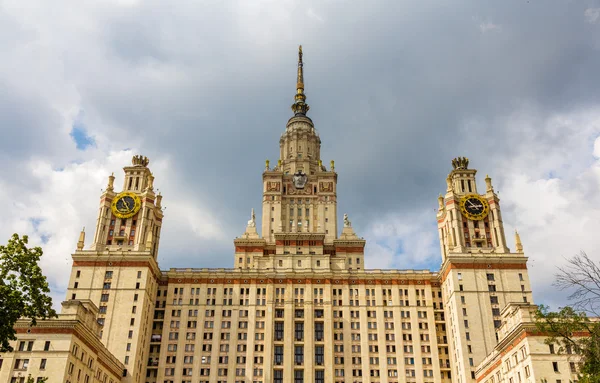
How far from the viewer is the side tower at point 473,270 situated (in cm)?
10638

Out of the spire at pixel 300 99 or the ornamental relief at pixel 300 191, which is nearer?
the ornamental relief at pixel 300 191

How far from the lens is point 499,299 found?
110m

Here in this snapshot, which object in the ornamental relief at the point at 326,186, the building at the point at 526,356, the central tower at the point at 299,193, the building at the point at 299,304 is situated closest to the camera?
the building at the point at 526,356

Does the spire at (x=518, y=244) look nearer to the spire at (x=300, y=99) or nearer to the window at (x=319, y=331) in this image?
the window at (x=319, y=331)

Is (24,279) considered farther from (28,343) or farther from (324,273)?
(324,273)

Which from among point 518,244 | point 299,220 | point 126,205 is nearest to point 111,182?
point 126,205

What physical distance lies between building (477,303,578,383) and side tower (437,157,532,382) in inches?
562

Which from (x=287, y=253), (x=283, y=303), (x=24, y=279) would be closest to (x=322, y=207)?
(x=287, y=253)

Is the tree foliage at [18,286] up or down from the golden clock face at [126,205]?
down

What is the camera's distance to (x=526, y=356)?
78.1 m

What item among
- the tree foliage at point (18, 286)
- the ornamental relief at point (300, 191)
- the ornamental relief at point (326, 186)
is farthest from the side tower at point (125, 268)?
the tree foliage at point (18, 286)

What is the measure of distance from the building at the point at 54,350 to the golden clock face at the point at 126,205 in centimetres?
3985

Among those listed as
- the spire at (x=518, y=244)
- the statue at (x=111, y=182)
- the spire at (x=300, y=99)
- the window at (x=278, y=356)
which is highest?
the spire at (x=300, y=99)

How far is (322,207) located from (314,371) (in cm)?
4917
